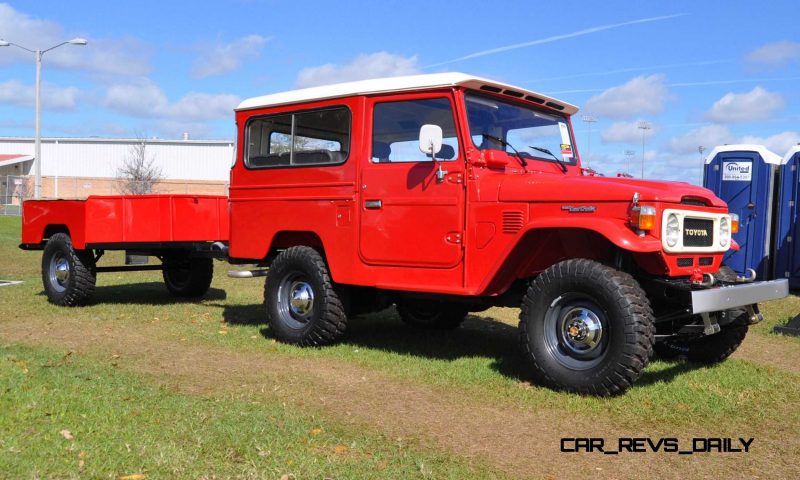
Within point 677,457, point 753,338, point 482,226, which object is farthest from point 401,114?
point 753,338

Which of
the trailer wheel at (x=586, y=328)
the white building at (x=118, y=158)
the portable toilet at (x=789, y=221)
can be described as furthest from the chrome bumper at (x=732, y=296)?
the white building at (x=118, y=158)

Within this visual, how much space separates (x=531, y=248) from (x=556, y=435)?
1672 millimetres

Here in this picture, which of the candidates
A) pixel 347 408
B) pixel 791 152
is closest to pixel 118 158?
pixel 791 152

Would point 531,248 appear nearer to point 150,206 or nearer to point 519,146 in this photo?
point 519,146

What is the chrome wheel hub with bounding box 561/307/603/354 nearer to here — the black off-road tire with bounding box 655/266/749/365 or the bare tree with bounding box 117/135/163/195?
the black off-road tire with bounding box 655/266/749/365

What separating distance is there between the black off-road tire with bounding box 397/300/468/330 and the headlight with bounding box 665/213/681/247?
9.55 feet

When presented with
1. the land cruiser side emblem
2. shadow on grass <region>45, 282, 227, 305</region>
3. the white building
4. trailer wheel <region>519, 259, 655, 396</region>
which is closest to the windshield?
the land cruiser side emblem

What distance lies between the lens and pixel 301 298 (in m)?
7.19

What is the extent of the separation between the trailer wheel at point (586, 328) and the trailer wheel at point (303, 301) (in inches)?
80.2

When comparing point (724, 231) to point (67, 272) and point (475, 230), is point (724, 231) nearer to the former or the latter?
point (475, 230)

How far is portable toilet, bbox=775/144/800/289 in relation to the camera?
1257 cm

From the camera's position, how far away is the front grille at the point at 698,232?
536 cm

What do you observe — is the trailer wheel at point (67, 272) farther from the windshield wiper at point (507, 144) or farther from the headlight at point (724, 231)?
the headlight at point (724, 231)

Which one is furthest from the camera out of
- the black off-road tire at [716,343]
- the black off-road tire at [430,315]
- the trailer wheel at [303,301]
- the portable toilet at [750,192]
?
the portable toilet at [750,192]
